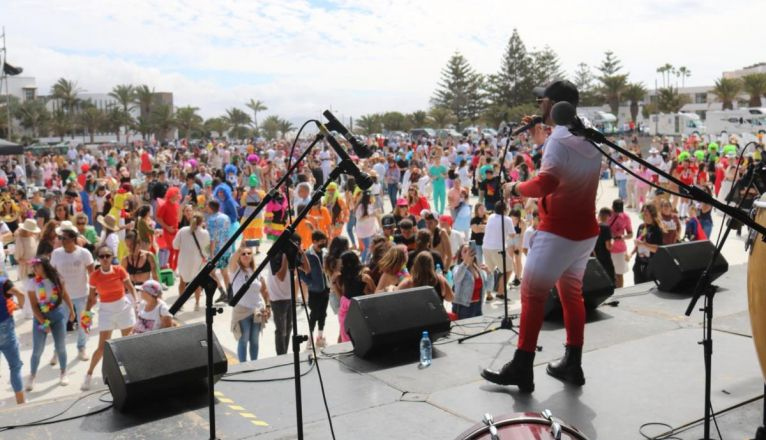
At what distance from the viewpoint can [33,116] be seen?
6481cm

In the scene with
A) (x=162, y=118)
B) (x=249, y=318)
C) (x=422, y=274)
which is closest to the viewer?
(x=422, y=274)

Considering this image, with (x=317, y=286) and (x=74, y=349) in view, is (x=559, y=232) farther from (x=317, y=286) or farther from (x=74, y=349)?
(x=74, y=349)

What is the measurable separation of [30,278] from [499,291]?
6329 millimetres

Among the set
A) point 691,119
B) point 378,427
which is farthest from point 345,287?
point 691,119

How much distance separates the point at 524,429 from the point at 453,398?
79.3 inches

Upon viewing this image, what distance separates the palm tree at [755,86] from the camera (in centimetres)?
5997

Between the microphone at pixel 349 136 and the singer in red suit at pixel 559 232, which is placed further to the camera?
the singer in red suit at pixel 559 232

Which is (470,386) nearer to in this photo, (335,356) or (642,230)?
(335,356)

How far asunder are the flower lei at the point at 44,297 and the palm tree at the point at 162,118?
6398cm

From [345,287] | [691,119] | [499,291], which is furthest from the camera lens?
[691,119]

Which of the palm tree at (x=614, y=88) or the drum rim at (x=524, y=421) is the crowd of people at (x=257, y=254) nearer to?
the drum rim at (x=524, y=421)

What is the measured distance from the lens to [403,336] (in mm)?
5238

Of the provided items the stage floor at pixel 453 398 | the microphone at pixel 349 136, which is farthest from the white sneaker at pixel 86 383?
the microphone at pixel 349 136

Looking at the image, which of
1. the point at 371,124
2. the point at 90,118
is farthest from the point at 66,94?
the point at 371,124
